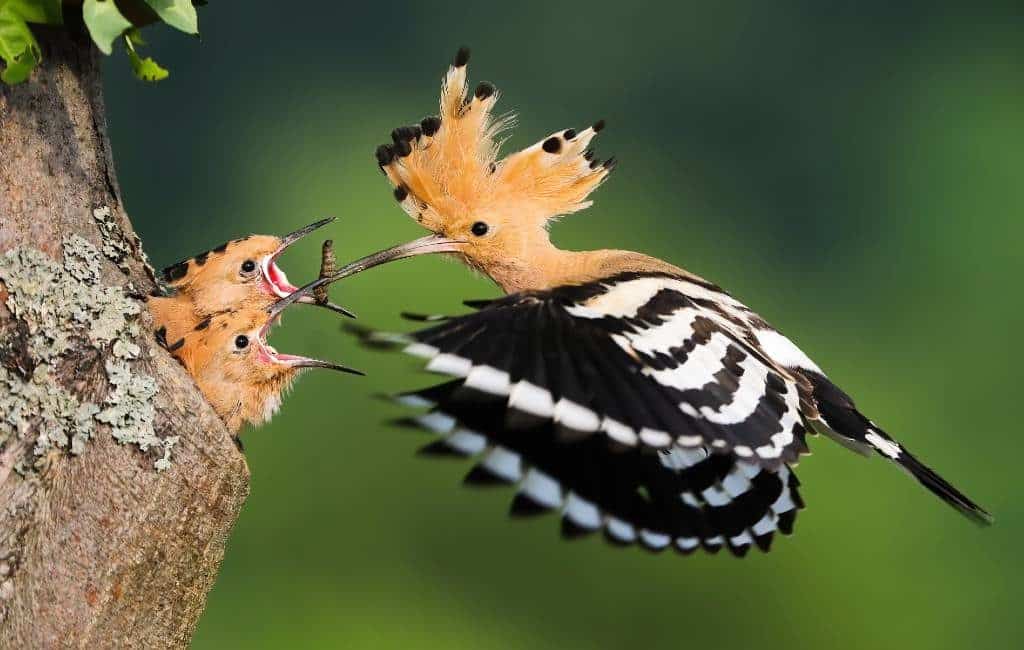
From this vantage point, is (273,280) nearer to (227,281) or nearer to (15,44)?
(227,281)

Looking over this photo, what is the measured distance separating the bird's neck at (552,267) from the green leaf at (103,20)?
2.30ft

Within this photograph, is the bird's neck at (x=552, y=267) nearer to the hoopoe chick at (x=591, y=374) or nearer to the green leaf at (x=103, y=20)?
the hoopoe chick at (x=591, y=374)

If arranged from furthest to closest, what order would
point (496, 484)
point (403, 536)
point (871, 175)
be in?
point (871, 175)
point (403, 536)
point (496, 484)

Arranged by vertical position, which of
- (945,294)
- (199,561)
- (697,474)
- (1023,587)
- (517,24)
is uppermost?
(517,24)

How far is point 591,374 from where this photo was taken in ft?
4.56

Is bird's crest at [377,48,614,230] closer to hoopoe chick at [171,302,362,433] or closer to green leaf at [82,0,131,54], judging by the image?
hoopoe chick at [171,302,362,433]

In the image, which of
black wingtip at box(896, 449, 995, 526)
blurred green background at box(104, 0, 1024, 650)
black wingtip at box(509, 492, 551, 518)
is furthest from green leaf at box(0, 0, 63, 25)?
blurred green background at box(104, 0, 1024, 650)

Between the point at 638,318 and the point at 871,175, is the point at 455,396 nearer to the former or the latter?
the point at 638,318

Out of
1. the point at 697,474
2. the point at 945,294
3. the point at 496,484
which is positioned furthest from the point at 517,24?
the point at 496,484

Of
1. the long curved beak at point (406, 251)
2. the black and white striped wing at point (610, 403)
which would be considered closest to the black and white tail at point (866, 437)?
the black and white striped wing at point (610, 403)

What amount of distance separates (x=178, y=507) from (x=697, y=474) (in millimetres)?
671

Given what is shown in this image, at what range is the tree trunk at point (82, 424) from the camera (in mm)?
1256

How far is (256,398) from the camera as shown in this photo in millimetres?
1500

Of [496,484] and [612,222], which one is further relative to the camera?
[612,222]
